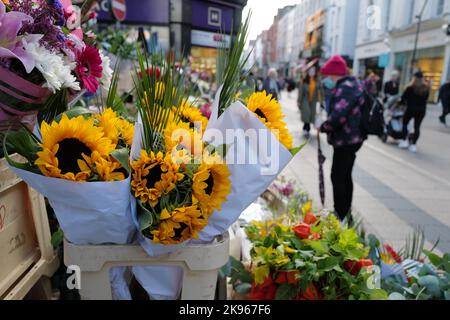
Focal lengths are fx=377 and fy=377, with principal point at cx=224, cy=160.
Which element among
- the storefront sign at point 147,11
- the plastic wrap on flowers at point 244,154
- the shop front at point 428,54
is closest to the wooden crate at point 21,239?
the plastic wrap on flowers at point 244,154

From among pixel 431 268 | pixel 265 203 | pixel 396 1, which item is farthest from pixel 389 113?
pixel 431 268

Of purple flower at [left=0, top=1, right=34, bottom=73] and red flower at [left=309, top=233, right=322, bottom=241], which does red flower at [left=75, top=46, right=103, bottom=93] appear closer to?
purple flower at [left=0, top=1, right=34, bottom=73]

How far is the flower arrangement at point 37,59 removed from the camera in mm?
970

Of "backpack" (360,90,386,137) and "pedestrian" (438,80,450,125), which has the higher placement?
"backpack" (360,90,386,137)

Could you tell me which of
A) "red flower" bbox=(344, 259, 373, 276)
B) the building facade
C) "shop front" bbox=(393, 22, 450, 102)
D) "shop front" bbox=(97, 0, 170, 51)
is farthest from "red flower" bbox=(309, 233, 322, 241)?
"shop front" bbox=(393, 22, 450, 102)

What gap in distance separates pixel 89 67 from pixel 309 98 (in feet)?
25.1

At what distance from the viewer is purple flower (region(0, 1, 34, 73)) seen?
0.95 metres

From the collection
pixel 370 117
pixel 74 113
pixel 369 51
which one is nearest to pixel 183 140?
pixel 74 113

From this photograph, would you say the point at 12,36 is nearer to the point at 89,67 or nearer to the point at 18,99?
the point at 18,99

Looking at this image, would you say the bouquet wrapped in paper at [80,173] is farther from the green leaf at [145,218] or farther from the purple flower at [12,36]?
the purple flower at [12,36]

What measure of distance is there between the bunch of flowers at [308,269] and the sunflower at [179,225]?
0.60 m

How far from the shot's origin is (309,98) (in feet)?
27.7

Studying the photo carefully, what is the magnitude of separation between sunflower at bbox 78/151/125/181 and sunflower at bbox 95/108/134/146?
9 centimetres
